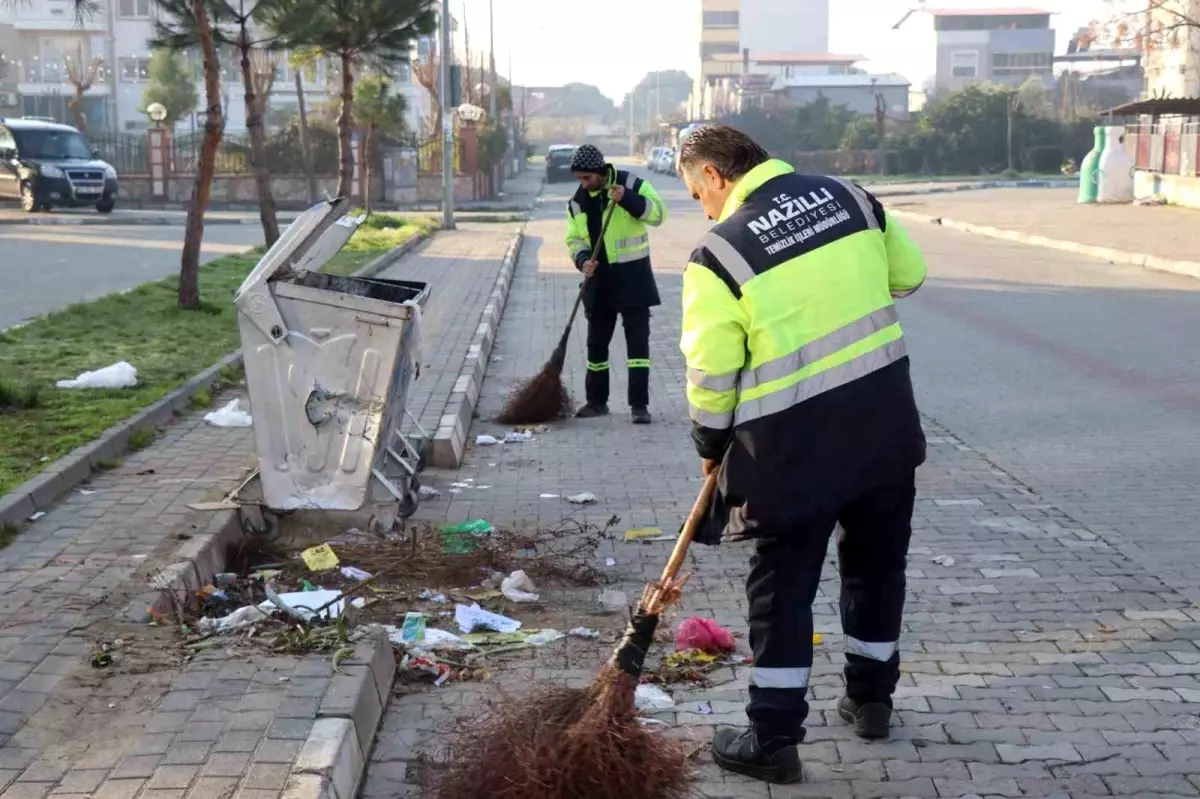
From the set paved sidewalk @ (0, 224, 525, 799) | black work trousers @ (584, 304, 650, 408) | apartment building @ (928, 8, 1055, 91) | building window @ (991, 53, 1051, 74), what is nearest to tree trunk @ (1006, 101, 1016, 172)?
apartment building @ (928, 8, 1055, 91)

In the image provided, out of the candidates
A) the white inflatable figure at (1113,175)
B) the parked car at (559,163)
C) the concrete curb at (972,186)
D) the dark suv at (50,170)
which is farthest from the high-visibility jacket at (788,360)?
the parked car at (559,163)

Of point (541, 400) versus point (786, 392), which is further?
point (541, 400)

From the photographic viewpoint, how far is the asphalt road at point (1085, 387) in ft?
22.7

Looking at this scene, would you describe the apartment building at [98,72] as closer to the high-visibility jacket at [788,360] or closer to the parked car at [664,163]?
the parked car at [664,163]

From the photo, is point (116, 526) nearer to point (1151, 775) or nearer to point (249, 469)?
point (249, 469)

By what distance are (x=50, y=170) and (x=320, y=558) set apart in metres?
30.6

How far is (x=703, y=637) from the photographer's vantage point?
4.89 metres

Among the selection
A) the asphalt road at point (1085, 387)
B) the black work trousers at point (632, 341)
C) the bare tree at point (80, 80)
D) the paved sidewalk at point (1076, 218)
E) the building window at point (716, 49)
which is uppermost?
the building window at point (716, 49)

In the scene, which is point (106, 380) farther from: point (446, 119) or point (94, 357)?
point (446, 119)

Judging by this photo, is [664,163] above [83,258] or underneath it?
above

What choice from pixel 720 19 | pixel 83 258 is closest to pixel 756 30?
pixel 720 19

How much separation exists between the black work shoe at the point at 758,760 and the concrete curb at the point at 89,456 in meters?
3.55

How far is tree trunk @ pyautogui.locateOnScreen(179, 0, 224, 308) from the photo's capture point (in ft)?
43.3

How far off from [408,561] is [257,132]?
1215cm
